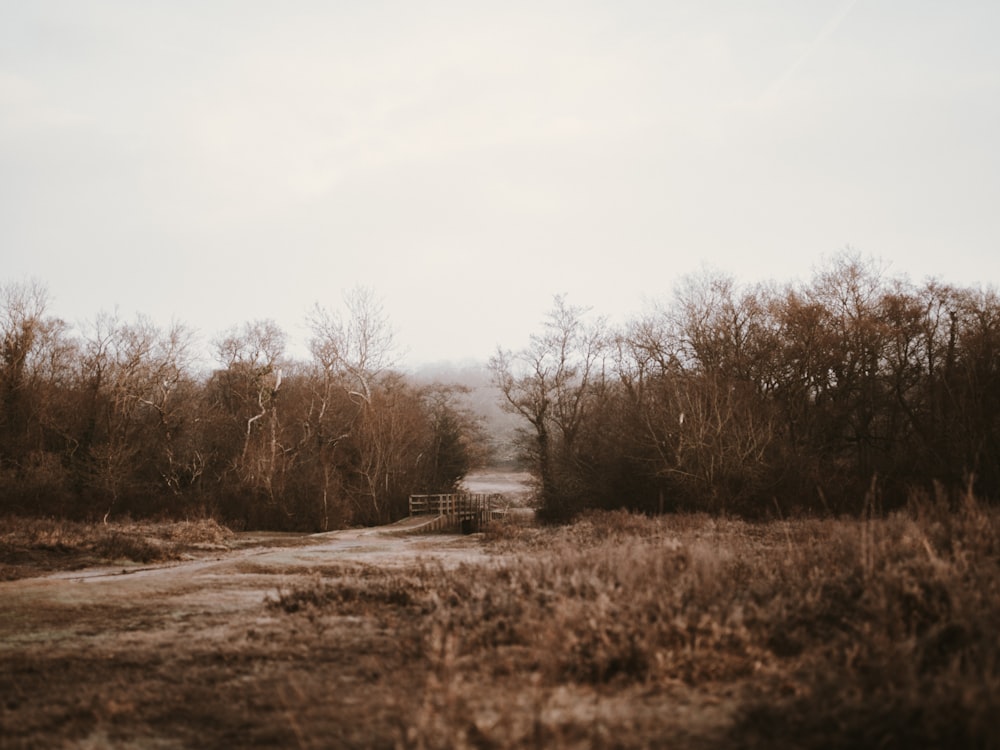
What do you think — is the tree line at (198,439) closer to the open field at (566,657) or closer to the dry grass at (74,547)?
the dry grass at (74,547)

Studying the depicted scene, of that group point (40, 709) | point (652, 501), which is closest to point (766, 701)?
point (40, 709)

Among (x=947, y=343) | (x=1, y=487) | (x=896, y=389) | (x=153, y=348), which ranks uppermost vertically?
(x=153, y=348)

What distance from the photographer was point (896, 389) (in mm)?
32875

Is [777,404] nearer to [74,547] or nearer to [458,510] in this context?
[458,510]

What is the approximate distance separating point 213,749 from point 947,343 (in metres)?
38.3

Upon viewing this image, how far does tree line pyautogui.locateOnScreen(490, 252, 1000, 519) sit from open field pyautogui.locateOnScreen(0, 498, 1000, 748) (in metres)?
15.4

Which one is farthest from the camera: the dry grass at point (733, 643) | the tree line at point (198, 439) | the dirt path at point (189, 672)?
the tree line at point (198, 439)

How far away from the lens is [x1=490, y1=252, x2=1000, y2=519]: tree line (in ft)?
82.4

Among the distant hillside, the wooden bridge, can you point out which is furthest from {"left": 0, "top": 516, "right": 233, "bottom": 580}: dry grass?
the distant hillside

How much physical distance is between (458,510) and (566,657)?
32084 millimetres

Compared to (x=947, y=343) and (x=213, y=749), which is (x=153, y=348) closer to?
(x=213, y=749)

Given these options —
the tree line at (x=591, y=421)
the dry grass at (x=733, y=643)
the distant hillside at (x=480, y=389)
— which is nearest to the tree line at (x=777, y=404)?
the tree line at (x=591, y=421)

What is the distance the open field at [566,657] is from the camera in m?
4.45

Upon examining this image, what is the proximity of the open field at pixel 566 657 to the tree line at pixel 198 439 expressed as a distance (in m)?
25.2
